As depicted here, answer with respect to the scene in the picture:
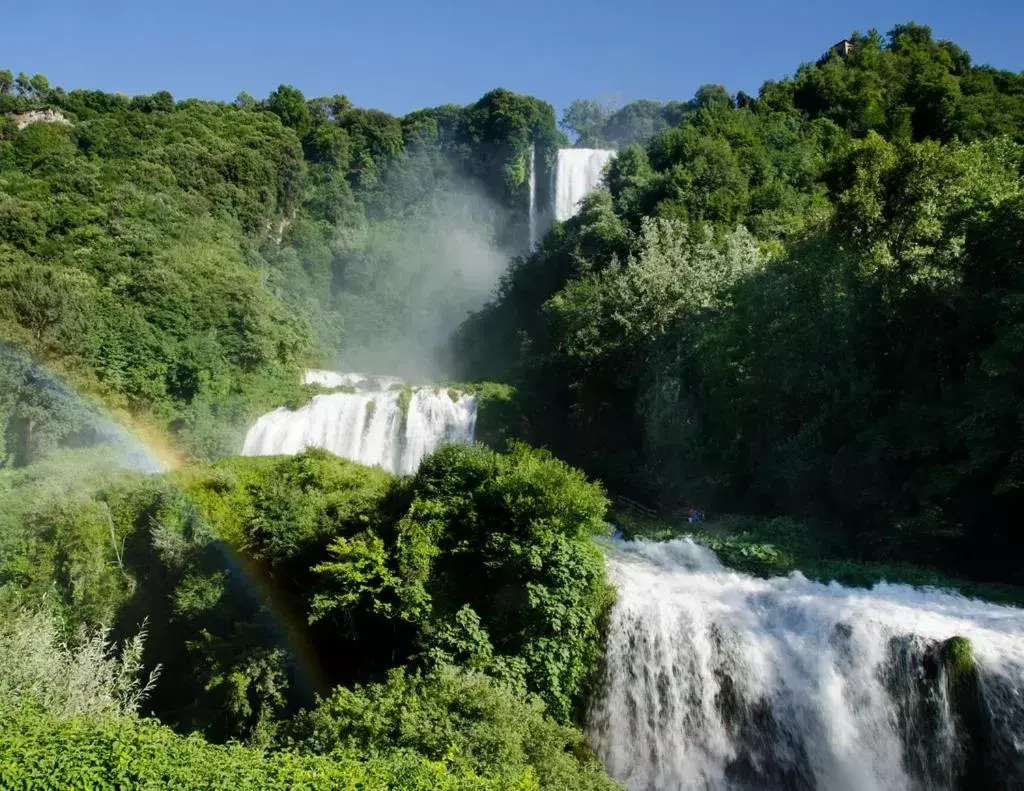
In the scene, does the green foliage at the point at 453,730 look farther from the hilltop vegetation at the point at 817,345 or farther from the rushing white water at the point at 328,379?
the rushing white water at the point at 328,379

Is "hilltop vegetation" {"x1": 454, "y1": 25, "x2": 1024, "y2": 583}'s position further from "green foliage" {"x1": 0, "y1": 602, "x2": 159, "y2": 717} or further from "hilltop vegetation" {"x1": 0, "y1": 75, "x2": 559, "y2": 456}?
"green foliage" {"x1": 0, "y1": 602, "x2": 159, "y2": 717}

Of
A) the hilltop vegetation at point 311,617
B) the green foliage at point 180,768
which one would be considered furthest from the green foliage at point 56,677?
the green foliage at point 180,768

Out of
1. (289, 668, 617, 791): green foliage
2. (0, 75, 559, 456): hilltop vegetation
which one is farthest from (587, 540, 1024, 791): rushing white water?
(0, 75, 559, 456): hilltop vegetation

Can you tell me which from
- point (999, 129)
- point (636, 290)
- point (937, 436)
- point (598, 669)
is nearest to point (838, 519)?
point (937, 436)

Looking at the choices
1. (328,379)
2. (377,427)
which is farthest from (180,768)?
(328,379)

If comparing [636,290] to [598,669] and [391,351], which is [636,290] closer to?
[598,669]

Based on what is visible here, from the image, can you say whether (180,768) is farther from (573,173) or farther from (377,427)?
(573,173)
